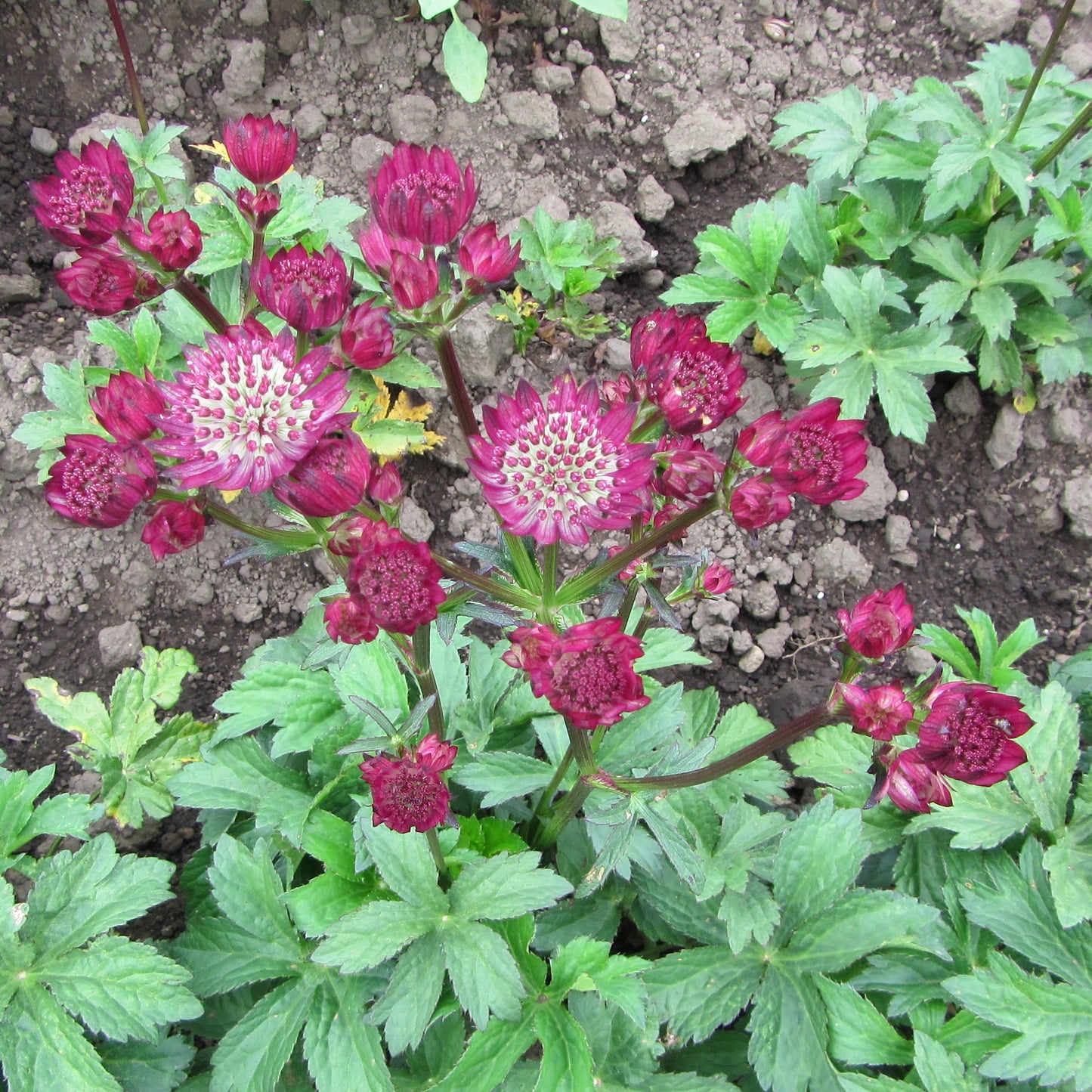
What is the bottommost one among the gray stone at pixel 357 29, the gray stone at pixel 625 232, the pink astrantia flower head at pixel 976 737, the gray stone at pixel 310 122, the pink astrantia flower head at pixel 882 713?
the pink astrantia flower head at pixel 976 737

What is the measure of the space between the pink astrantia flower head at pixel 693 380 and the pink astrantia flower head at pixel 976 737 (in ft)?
1.88

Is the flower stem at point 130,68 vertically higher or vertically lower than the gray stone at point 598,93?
higher

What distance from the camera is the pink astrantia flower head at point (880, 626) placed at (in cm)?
147

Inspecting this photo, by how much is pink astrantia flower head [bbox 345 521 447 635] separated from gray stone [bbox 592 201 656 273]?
2.07 m

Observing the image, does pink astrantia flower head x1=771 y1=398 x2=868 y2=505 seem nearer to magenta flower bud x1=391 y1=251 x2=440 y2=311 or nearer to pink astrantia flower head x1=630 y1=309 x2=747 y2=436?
pink astrantia flower head x1=630 y1=309 x2=747 y2=436

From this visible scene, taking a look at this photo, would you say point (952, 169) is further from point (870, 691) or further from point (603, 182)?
point (870, 691)

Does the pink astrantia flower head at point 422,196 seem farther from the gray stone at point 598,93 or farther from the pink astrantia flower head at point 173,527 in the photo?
the gray stone at point 598,93

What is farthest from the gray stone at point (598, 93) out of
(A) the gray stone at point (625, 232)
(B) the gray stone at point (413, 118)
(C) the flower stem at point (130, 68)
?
(C) the flower stem at point (130, 68)

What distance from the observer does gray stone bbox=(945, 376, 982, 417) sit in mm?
3029

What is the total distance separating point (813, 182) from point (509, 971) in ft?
8.08

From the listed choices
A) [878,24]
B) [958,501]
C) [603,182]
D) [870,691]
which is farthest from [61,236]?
[878,24]

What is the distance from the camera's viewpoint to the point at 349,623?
138cm

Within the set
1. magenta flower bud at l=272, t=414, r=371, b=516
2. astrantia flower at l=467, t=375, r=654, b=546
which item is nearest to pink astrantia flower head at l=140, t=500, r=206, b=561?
magenta flower bud at l=272, t=414, r=371, b=516

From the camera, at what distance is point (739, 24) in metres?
3.39
